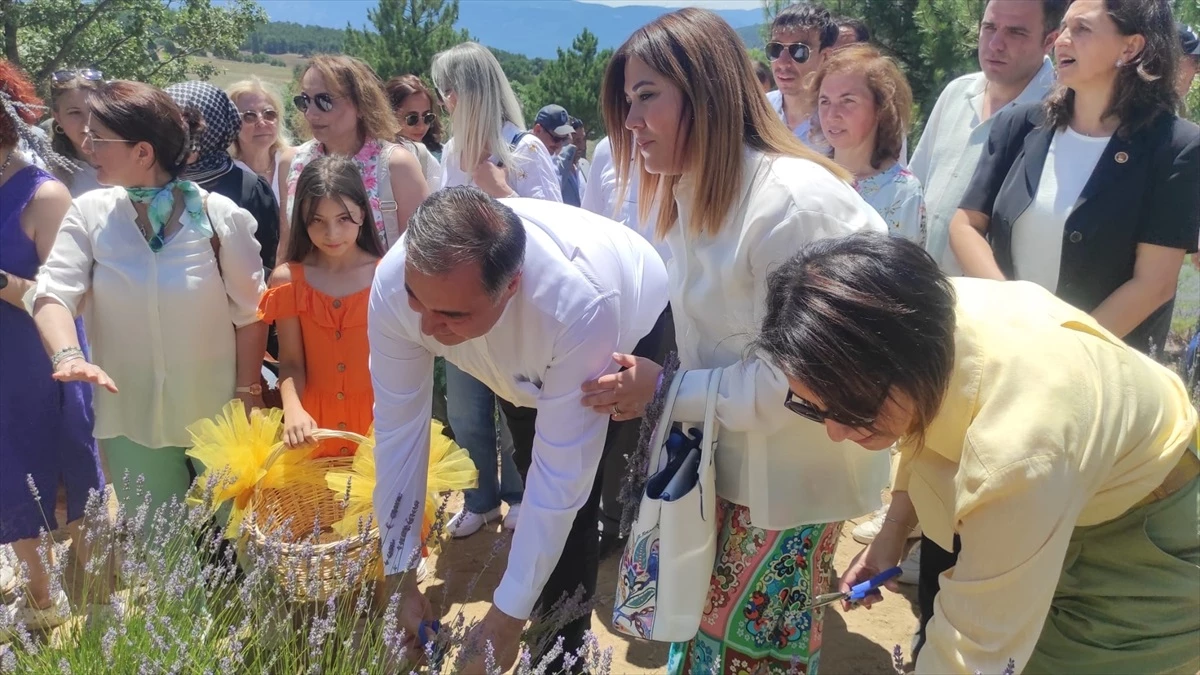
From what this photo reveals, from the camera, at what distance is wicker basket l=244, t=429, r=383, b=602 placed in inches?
67.3

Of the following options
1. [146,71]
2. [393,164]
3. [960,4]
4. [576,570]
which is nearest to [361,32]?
[146,71]

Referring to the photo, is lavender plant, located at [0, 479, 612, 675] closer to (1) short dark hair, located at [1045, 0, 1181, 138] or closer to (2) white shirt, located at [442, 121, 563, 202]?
(1) short dark hair, located at [1045, 0, 1181, 138]

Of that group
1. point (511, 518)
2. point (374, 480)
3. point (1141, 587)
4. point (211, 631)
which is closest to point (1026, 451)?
point (1141, 587)

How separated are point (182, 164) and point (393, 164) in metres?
0.91

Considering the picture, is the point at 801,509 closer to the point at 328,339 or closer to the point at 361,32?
the point at 328,339

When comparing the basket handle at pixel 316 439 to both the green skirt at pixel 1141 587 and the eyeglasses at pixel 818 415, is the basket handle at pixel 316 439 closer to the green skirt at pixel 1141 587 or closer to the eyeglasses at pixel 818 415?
the eyeglasses at pixel 818 415

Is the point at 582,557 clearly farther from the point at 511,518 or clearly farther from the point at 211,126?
the point at 211,126

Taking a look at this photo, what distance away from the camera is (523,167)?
3.73 m

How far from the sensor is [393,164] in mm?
3385

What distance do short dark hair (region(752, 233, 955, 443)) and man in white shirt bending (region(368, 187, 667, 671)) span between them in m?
0.55

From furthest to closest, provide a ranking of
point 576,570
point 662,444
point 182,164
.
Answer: point 182,164, point 576,570, point 662,444

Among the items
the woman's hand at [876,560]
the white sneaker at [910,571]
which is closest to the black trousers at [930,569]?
the woman's hand at [876,560]

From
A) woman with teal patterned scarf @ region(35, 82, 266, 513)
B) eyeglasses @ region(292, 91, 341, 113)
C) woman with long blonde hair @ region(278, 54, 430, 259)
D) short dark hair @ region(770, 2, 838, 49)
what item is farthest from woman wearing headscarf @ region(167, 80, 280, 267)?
short dark hair @ region(770, 2, 838, 49)

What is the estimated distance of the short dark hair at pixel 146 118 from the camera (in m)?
2.43
